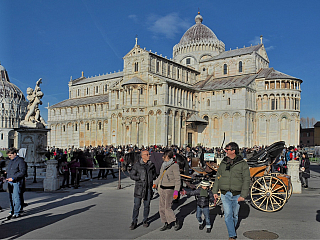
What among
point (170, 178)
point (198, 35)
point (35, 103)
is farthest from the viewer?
point (198, 35)

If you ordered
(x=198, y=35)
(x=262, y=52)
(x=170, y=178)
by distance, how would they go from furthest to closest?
(x=198, y=35) < (x=262, y=52) < (x=170, y=178)

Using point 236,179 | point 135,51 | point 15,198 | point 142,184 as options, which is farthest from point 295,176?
point 135,51

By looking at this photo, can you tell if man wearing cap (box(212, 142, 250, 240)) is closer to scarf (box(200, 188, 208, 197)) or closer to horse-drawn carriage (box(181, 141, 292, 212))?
scarf (box(200, 188, 208, 197))

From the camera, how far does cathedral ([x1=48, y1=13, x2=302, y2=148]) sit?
49.9 meters

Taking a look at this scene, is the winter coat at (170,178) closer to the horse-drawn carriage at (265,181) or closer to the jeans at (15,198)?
the horse-drawn carriage at (265,181)

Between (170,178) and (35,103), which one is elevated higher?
(35,103)

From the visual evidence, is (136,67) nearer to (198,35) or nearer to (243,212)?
(198,35)

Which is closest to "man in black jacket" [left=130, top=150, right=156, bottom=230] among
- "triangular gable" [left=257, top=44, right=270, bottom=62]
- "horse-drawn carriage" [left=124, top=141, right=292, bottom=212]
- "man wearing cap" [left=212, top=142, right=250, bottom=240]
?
"man wearing cap" [left=212, top=142, right=250, bottom=240]

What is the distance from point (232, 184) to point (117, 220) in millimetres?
3530

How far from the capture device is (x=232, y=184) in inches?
242

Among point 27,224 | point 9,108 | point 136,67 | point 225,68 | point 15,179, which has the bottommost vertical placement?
point 27,224

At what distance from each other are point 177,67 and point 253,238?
5217 centimetres

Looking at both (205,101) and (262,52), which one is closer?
(205,101)

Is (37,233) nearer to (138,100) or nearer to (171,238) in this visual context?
(171,238)
